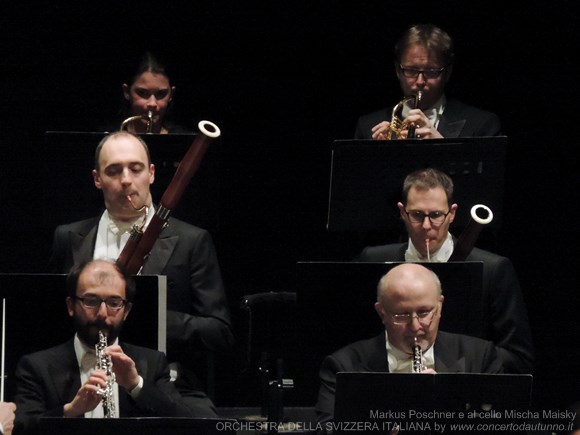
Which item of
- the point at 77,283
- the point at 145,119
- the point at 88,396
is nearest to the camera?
the point at 88,396

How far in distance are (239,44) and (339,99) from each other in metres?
0.39

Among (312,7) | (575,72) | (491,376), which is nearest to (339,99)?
(312,7)

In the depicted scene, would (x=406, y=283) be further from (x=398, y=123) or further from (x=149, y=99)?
(x=149, y=99)

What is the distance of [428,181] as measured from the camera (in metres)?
3.57

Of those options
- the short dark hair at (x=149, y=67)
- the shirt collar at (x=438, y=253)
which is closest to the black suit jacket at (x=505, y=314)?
the shirt collar at (x=438, y=253)

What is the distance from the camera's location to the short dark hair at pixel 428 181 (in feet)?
11.7

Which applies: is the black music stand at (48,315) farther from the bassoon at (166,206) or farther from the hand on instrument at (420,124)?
the hand on instrument at (420,124)

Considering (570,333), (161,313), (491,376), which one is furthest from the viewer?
(570,333)

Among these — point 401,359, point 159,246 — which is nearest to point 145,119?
point 159,246

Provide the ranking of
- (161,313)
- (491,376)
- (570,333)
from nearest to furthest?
(491,376) < (161,313) < (570,333)

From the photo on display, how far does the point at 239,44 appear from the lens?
15.4 ft

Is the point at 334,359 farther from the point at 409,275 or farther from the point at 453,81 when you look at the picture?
the point at 453,81

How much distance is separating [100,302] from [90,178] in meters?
0.65

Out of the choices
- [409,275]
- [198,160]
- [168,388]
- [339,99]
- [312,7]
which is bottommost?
[168,388]
